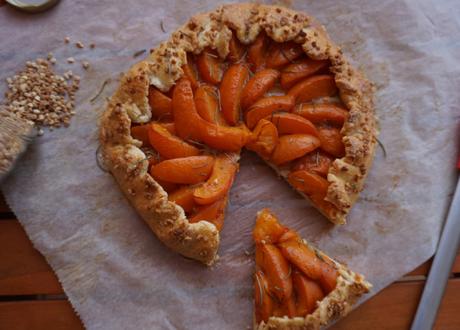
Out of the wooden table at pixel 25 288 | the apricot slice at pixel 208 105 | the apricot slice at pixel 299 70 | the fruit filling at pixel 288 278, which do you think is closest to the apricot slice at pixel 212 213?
the fruit filling at pixel 288 278

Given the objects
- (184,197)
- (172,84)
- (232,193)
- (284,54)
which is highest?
(284,54)

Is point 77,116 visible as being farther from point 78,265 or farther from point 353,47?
point 353,47

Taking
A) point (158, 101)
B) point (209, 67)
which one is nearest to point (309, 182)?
point (209, 67)

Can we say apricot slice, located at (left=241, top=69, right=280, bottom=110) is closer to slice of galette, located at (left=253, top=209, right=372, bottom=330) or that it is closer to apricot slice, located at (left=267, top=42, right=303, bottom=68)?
apricot slice, located at (left=267, top=42, right=303, bottom=68)

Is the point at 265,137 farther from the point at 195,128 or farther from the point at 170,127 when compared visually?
the point at 170,127

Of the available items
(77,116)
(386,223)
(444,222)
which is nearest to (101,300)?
(77,116)

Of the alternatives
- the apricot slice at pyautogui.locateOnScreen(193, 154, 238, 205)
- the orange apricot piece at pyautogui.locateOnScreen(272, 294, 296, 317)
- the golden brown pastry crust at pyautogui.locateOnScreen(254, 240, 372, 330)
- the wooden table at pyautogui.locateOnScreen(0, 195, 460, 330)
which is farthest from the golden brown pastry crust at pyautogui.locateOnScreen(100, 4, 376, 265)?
the wooden table at pyautogui.locateOnScreen(0, 195, 460, 330)
